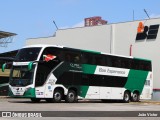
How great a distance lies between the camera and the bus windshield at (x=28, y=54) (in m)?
26.2

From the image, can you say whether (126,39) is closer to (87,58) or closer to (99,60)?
(99,60)

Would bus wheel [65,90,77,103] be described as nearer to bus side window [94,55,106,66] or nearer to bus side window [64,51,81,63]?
bus side window [64,51,81,63]

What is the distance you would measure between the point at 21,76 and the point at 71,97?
12.5 feet

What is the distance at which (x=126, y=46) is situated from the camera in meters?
43.9

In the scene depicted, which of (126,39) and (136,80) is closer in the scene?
(136,80)

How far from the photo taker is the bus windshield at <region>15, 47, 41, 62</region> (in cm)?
2622

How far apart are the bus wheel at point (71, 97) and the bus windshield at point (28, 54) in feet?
12.0

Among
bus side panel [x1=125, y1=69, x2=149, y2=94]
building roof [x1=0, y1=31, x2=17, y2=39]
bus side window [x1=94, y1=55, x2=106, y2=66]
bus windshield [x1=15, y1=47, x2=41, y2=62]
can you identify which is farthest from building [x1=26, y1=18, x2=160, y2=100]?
bus windshield [x1=15, y1=47, x2=41, y2=62]

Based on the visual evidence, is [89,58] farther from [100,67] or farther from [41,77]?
[41,77]

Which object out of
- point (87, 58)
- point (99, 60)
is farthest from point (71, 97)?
point (99, 60)

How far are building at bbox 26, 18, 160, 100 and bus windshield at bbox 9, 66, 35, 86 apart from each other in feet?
59.1

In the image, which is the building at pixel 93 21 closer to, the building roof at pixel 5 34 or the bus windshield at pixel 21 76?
the building roof at pixel 5 34

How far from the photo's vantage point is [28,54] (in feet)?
87.6

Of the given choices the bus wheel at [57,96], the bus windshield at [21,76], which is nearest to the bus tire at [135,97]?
the bus wheel at [57,96]
